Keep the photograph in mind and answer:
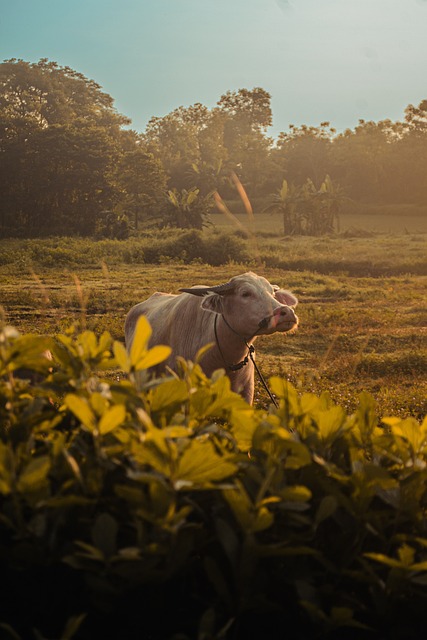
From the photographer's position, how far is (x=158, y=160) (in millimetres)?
38281

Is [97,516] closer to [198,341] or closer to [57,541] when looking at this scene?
[57,541]

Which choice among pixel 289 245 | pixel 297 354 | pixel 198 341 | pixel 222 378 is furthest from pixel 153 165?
pixel 222 378

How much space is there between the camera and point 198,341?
184 inches

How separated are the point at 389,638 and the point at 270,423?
0.37 metres

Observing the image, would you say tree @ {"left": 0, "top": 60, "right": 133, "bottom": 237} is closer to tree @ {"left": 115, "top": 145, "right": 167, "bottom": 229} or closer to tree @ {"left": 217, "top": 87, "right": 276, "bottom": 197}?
tree @ {"left": 115, "top": 145, "right": 167, "bottom": 229}

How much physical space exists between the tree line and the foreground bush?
3098cm

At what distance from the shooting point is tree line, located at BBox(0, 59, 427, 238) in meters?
33.1

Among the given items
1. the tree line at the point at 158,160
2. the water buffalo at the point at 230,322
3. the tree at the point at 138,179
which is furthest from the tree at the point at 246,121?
the water buffalo at the point at 230,322

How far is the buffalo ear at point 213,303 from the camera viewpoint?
436 cm

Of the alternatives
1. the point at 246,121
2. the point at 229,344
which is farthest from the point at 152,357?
the point at 246,121

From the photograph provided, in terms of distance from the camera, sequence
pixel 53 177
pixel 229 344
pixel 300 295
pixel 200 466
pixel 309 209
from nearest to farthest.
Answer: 1. pixel 200 466
2. pixel 229 344
3. pixel 300 295
4. pixel 53 177
5. pixel 309 209

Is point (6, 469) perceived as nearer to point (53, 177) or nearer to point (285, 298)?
point (285, 298)

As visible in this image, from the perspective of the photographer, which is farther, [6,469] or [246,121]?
[246,121]

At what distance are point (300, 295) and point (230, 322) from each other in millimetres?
10251
